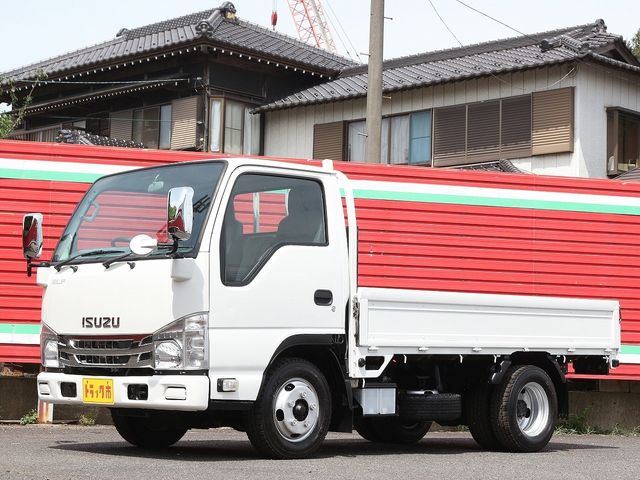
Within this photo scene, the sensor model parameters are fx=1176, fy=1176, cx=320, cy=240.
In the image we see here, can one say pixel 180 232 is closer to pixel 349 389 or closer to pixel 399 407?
pixel 349 389

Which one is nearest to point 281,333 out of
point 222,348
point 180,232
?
point 222,348

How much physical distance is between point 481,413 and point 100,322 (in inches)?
Answer: 138

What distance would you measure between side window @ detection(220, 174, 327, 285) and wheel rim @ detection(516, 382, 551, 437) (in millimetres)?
2573

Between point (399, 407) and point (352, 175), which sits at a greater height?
point (352, 175)

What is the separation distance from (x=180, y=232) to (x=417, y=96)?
712 inches

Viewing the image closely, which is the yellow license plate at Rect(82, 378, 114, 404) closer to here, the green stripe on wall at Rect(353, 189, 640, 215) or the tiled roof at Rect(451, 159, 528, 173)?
the green stripe on wall at Rect(353, 189, 640, 215)

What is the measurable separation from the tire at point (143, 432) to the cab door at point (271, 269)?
1.46 metres

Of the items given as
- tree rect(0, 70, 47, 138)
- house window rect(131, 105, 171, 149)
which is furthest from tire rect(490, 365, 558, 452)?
house window rect(131, 105, 171, 149)

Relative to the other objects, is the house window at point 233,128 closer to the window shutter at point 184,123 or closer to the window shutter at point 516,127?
the window shutter at point 184,123

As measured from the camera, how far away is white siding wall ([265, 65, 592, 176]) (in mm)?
23047

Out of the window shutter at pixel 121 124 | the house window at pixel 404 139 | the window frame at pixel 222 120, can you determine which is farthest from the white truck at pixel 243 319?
the window shutter at pixel 121 124

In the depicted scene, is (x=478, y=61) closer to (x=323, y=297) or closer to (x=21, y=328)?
Answer: (x=21, y=328)

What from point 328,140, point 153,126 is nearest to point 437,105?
point 328,140

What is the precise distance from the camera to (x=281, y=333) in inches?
335
